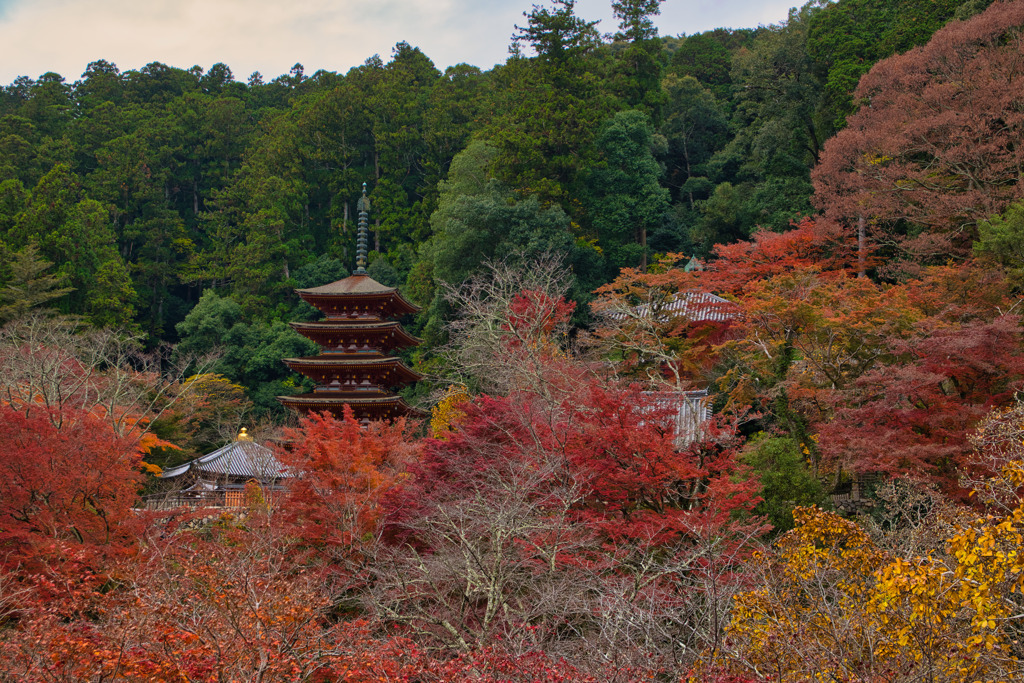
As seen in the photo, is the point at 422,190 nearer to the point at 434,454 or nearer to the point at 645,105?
the point at 645,105

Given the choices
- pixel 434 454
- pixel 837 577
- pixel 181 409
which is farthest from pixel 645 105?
pixel 837 577

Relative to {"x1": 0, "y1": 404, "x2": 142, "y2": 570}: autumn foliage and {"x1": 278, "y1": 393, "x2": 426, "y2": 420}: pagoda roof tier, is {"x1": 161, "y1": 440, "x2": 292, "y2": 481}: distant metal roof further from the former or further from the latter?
{"x1": 0, "y1": 404, "x2": 142, "y2": 570}: autumn foliage

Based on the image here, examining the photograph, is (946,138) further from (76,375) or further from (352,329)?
(76,375)

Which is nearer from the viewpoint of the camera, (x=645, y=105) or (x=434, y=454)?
(x=434, y=454)

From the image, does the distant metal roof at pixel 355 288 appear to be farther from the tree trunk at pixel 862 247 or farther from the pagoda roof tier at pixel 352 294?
the tree trunk at pixel 862 247

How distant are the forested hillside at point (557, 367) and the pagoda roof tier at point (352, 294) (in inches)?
99.7

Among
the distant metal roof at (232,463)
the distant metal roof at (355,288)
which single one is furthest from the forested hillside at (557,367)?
the distant metal roof at (355,288)

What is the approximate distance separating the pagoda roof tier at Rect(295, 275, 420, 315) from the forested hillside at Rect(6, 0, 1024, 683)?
8.31ft

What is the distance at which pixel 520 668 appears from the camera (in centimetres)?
652

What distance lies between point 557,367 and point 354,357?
686cm

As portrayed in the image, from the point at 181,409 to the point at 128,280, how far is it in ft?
36.7

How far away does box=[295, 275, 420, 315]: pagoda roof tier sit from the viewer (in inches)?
835

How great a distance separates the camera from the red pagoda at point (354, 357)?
2075 cm

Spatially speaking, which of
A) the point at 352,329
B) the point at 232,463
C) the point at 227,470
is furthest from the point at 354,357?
the point at 227,470
